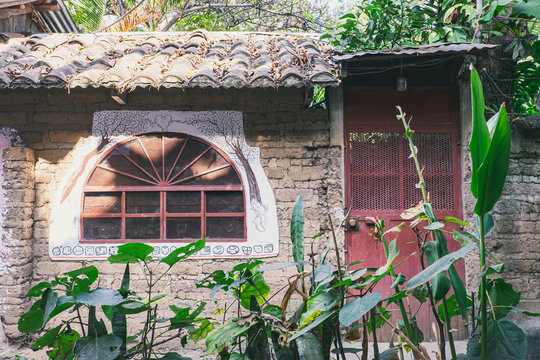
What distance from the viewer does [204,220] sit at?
4.80 m

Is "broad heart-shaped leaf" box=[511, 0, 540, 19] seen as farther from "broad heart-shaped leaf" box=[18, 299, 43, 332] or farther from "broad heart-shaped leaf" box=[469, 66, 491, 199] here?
"broad heart-shaped leaf" box=[18, 299, 43, 332]

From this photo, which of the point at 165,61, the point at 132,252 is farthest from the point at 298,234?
the point at 165,61

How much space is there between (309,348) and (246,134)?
3279 millimetres

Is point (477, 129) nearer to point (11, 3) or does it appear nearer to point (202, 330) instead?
point (202, 330)

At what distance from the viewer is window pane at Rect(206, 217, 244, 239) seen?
4.78m

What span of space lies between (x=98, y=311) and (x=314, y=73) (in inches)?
126

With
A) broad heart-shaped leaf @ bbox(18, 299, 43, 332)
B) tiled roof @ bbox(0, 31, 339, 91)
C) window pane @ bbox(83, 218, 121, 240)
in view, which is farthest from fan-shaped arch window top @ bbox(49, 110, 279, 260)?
broad heart-shaped leaf @ bbox(18, 299, 43, 332)

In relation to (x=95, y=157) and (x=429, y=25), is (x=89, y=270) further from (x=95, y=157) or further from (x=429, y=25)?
(x=429, y=25)

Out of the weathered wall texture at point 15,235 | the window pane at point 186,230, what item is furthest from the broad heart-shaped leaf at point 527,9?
the weathered wall texture at point 15,235

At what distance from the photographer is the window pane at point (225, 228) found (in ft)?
15.7

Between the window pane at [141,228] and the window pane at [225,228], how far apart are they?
57cm

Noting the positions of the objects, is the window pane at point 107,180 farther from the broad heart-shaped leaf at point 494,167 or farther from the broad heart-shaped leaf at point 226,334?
the broad heart-shaped leaf at point 494,167

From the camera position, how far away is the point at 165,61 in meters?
4.80

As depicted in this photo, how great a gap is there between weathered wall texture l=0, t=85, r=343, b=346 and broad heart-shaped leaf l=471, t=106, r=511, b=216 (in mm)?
3082
